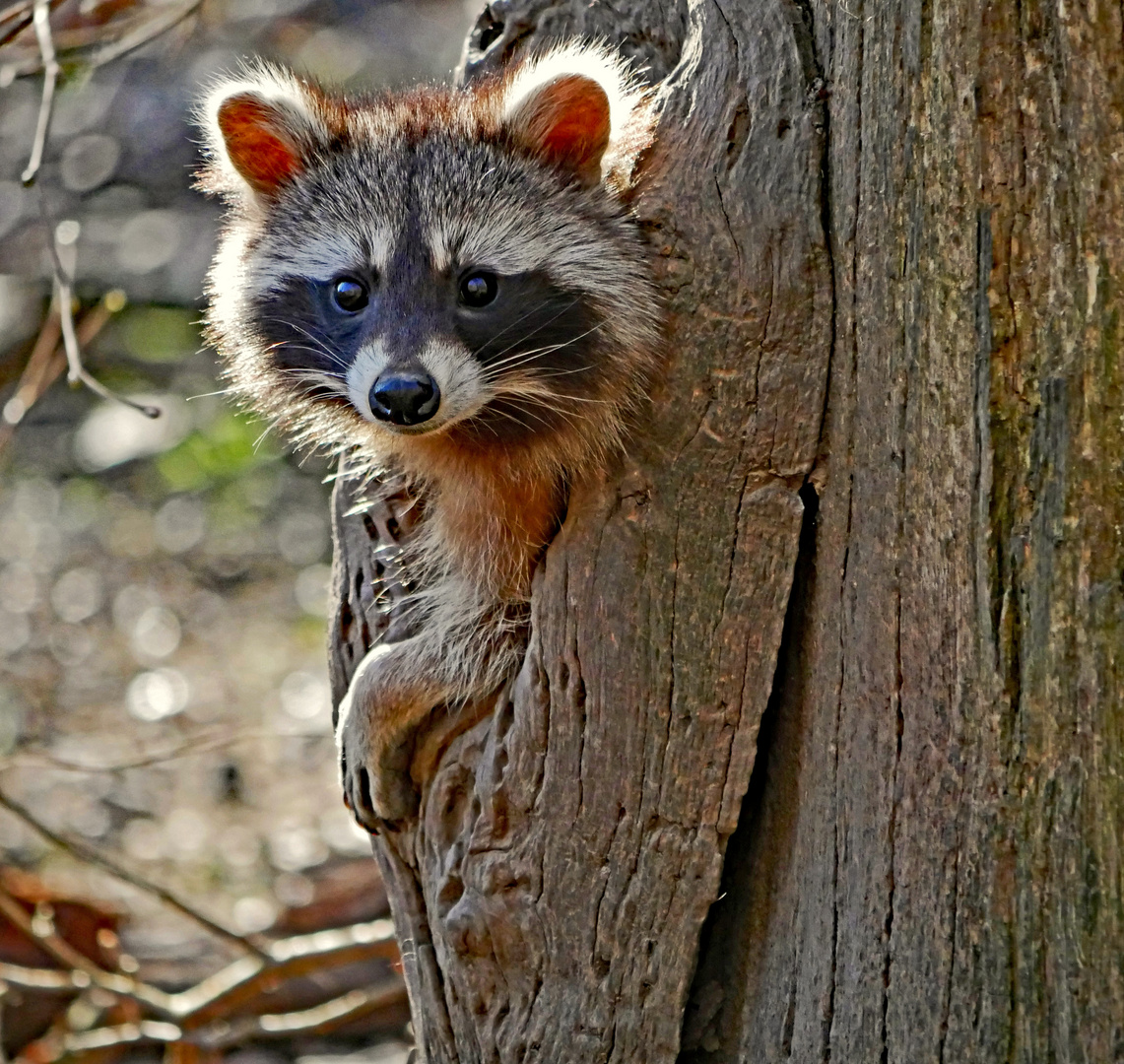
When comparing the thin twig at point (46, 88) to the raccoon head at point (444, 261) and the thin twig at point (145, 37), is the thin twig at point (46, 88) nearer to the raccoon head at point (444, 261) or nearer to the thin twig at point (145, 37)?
the thin twig at point (145, 37)

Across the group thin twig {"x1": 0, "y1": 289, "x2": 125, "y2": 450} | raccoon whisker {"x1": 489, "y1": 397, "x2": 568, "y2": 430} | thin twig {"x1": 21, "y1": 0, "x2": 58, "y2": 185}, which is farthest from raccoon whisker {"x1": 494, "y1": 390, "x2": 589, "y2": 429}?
thin twig {"x1": 0, "y1": 289, "x2": 125, "y2": 450}

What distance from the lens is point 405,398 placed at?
269 cm

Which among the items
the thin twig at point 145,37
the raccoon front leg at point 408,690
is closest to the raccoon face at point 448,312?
the raccoon front leg at point 408,690

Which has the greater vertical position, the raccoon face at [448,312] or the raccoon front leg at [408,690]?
the raccoon face at [448,312]

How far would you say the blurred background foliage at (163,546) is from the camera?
611 centimetres

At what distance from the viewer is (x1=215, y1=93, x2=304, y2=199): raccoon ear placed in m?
3.08

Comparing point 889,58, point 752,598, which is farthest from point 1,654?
point 889,58

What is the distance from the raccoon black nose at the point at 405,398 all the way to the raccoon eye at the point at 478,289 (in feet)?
0.80

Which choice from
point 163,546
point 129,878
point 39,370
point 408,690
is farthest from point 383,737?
point 163,546

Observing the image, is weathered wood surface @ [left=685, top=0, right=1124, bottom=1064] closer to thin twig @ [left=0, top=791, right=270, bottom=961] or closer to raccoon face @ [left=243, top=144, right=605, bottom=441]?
raccoon face @ [left=243, top=144, right=605, bottom=441]

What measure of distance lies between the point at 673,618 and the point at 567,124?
3.28ft

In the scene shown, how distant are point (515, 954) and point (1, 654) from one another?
5275 mm

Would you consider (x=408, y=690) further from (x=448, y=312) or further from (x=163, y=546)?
(x=163, y=546)

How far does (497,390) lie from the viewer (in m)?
2.84
